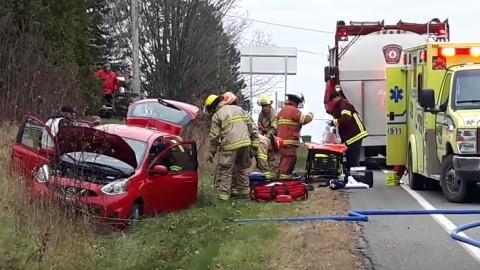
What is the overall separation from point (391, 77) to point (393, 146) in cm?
132

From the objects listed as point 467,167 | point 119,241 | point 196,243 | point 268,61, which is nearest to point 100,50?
point 268,61

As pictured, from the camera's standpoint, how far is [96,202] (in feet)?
38.2

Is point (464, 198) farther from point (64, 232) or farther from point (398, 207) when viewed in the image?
point (64, 232)

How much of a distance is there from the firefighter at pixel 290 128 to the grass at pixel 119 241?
13.1 ft

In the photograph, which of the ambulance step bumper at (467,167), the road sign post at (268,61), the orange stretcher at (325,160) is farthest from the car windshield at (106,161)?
the road sign post at (268,61)

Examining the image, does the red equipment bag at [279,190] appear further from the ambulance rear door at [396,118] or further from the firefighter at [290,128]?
the ambulance rear door at [396,118]

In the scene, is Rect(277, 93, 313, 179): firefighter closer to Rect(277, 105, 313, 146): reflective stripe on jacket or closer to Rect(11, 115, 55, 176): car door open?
Rect(277, 105, 313, 146): reflective stripe on jacket

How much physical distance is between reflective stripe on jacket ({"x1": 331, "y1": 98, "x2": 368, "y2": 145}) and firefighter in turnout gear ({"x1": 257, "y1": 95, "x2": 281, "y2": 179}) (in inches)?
49.9

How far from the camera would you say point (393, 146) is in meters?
17.1

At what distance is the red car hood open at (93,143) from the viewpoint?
38.3 feet

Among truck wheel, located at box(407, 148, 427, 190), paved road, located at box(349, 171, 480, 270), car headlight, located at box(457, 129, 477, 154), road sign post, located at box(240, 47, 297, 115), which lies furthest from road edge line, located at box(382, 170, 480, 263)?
road sign post, located at box(240, 47, 297, 115)

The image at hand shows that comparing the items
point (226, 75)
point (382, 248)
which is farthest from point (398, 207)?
point (226, 75)

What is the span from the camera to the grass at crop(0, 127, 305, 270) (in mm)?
9172

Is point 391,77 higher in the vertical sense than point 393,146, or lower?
higher
